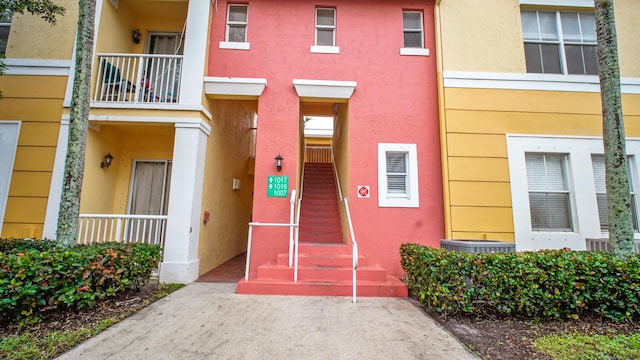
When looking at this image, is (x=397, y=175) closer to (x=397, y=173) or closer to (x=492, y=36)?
(x=397, y=173)

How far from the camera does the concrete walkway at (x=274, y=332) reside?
2.69m

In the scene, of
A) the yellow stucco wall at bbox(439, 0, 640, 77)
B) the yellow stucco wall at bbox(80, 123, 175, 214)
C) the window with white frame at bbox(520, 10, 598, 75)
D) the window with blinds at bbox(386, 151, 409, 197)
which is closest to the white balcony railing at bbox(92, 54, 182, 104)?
the yellow stucco wall at bbox(80, 123, 175, 214)

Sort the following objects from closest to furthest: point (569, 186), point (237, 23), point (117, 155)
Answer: point (569, 186), point (237, 23), point (117, 155)

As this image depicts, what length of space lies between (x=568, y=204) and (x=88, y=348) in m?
8.15

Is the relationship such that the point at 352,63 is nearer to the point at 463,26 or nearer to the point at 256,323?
the point at 463,26

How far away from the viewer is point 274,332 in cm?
312

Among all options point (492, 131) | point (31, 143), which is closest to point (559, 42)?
point (492, 131)

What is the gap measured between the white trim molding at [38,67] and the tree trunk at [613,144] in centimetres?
972

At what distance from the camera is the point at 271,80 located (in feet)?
19.8

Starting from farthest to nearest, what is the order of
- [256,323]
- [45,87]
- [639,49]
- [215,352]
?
[639,49], [45,87], [256,323], [215,352]

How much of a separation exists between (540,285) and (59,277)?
19.9 feet

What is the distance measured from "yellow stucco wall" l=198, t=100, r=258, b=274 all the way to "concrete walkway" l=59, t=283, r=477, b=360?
7.33 feet

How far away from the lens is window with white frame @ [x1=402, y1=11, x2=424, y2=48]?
631 cm

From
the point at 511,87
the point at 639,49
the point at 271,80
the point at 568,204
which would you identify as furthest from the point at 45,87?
the point at 639,49
